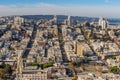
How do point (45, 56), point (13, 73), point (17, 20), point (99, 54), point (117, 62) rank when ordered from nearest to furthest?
point (13, 73) → point (117, 62) → point (45, 56) → point (99, 54) → point (17, 20)

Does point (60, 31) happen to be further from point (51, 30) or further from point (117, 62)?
point (117, 62)

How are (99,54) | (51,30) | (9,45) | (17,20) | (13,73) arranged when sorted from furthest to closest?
(17,20) < (51,30) < (9,45) < (99,54) < (13,73)

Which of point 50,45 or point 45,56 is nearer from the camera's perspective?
point 45,56

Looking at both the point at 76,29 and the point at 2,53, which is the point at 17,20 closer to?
the point at 76,29

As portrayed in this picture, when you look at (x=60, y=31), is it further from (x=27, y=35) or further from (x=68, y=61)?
(x=68, y=61)

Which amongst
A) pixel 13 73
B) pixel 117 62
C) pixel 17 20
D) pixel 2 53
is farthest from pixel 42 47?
pixel 17 20

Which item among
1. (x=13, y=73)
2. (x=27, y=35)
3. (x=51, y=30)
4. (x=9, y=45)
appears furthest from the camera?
(x=51, y=30)

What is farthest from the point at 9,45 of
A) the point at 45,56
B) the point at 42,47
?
the point at 45,56

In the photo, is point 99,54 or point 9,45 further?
point 9,45

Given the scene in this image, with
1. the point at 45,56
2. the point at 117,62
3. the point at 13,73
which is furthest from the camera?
the point at 45,56
